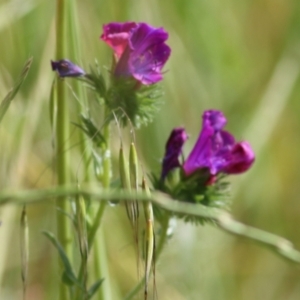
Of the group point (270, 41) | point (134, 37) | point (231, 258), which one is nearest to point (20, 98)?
point (134, 37)

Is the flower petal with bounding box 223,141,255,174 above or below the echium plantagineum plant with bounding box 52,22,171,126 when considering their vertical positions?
below

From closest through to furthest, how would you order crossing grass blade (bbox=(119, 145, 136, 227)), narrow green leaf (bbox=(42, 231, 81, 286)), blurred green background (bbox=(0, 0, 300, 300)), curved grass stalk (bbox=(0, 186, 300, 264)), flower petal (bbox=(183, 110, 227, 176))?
curved grass stalk (bbox=(0, 186, 300, 264)) < crossing grass blade (bbox=(119, 145, 136, 227)) < narrow green leaf (bbox=(42, 231, 81, 286)) < flower petal (bbox=(183, 110, 227, 176)) < blurred green background (bbox=(0, 0, 300, 300))

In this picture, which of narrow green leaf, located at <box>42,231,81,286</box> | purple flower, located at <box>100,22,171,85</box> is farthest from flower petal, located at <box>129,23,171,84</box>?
narrow green leaf, located at <box>42,231,81,286</box>

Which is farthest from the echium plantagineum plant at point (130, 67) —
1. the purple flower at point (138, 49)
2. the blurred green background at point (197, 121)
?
the blurred green background at point (197, 121)

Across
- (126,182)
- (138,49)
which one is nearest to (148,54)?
(138,49)

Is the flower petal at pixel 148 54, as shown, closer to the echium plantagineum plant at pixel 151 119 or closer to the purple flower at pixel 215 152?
the echium plantagineum plant at pixel 151 119

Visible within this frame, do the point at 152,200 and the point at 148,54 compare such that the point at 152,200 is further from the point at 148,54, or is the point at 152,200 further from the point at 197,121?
the point at 197,121

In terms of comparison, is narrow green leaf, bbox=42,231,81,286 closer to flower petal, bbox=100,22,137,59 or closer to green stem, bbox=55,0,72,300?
green stem, bbox=55,0,72,300
